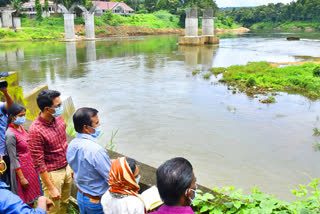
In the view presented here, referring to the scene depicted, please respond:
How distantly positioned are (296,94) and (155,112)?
5840 millimetres

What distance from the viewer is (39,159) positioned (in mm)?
2715

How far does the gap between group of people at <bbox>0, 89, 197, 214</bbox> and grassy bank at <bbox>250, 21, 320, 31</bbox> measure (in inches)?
3189

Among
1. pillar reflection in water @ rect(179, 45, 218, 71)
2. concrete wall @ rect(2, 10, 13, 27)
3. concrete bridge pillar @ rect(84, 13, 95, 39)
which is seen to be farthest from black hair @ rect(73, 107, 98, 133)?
concrete wall @ rect(2, 10, 13, 27)

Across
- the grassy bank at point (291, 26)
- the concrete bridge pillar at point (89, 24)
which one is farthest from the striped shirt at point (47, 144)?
the grassy bank at point (291, 26)

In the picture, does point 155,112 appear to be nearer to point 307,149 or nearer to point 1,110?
point 307,149

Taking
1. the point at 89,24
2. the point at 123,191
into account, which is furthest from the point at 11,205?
the point at 89,24

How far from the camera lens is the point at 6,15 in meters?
47.2

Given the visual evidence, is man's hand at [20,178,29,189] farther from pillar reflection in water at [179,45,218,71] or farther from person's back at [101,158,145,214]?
pillar reflection in water at [179,45,218,71]

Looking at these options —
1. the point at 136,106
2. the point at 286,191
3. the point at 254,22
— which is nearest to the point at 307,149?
the point at 286,191

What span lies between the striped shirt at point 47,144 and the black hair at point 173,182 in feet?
4.95

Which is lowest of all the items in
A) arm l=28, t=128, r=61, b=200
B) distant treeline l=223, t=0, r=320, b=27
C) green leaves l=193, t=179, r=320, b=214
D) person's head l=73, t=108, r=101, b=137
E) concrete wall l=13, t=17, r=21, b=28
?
green leaves l=193, t=179, r=320, b=214

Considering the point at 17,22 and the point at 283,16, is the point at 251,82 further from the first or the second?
the point at 283,16

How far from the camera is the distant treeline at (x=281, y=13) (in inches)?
2995

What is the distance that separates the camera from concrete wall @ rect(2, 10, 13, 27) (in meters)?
46.9
